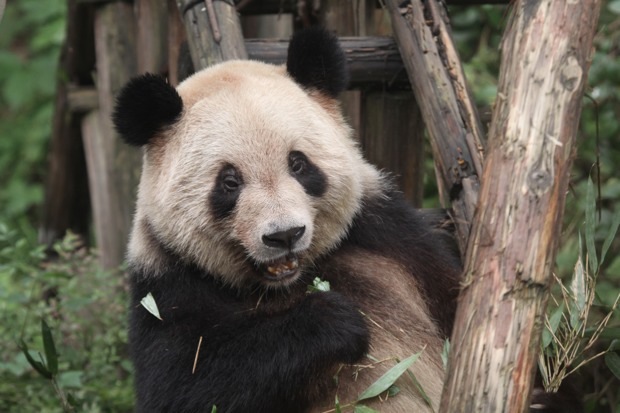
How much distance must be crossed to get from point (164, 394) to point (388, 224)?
126cm

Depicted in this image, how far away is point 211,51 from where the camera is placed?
191 inches

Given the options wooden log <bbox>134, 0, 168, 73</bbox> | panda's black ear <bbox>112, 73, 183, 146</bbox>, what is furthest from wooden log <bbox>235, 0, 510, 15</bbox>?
panda's black ear <bbox>112, 73, 183, 146</bbox>

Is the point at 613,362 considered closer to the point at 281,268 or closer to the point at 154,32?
the point at 281,268

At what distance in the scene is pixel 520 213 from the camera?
2.73m

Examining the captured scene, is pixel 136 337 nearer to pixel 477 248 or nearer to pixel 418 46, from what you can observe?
pixel 477 248

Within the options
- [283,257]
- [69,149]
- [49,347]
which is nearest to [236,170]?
[283,257]

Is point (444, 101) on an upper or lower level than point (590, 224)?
upper

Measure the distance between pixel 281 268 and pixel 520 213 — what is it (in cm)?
130

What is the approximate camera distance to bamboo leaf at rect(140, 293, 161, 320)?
3713 millimetres

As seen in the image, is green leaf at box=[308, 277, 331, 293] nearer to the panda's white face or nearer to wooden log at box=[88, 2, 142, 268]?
the panda's white face

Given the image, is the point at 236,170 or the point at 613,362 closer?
the point at 236,170

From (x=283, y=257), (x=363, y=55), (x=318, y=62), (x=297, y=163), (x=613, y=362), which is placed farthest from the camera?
(x=363, y=55)

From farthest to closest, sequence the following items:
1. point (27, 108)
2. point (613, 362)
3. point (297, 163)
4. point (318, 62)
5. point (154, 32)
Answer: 1. point (27, 108)
2. point (154, 32)
3. point (318, 62)
4. point (613, 362)
5. point (297, 163)

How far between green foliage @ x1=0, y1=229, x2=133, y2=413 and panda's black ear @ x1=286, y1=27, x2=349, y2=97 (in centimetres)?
244
